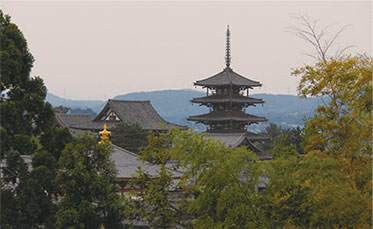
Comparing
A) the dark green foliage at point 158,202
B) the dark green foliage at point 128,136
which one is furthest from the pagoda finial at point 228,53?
the dark green foliage at point 158,202

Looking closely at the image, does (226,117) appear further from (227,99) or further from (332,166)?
(332,166)

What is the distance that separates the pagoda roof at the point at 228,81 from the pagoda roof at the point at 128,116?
4897 millimetres

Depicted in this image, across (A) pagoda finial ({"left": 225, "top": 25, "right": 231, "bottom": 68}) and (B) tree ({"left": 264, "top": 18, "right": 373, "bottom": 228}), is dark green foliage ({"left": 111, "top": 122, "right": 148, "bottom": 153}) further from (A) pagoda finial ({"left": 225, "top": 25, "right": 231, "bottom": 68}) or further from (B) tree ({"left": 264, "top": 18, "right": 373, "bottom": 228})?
(B) tree ({"left": 264, "top": 18, "right": 373, "bottom": 228})

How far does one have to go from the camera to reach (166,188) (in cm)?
1319

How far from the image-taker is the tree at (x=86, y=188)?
453 inches

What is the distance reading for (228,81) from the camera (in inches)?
1769

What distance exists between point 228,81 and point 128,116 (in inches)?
380

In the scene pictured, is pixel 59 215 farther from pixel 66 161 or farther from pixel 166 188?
pixel 166 188

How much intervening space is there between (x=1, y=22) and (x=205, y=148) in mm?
5554

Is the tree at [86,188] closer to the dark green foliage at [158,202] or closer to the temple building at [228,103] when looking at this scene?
the dark green foliage at [158,202]

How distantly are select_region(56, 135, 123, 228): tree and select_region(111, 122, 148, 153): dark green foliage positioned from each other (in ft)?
92.4

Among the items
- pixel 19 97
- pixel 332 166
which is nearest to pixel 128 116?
pixel 19 97

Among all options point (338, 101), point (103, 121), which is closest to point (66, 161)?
point (338, 101)

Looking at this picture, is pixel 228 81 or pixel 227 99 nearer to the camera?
pixel 227 99
